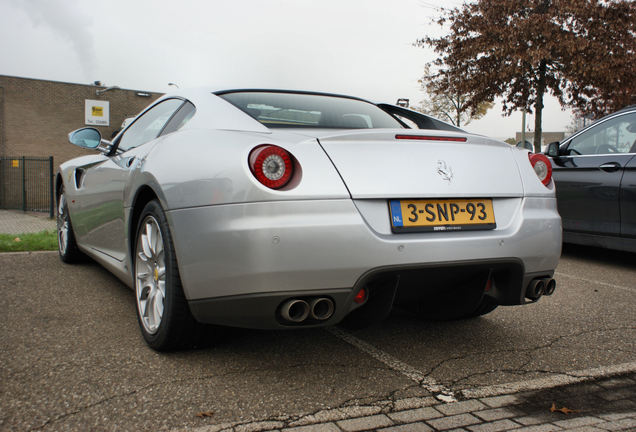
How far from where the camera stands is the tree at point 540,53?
16.0 m

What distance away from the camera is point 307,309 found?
2.45m

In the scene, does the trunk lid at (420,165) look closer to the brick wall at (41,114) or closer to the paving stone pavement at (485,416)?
the paving stone pavement at (485,416)

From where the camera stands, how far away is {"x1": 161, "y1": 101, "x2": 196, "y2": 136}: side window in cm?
320

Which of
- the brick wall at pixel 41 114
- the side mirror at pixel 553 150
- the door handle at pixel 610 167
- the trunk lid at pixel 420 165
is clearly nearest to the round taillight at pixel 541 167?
the trunk lid at pixel 420 165

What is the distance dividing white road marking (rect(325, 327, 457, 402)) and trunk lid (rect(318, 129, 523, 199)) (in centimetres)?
84

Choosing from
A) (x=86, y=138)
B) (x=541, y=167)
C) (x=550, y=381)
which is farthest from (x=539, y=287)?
(x=86, y=138)

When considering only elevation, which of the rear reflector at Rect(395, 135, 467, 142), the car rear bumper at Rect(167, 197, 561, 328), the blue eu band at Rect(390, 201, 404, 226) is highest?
the rear reflector at Rect(395, 135, 467, 142)

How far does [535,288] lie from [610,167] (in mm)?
3617

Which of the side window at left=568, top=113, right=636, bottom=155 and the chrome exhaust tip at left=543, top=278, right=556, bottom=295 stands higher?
the side window at left=568, top=113, right=636, bottom=155

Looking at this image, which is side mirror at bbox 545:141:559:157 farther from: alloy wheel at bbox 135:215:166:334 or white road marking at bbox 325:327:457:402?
alloy wheel at bbox 135:215:166:334

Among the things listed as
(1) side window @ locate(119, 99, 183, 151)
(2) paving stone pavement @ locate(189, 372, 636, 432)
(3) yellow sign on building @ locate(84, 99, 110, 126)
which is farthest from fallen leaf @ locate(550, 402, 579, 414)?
(3) yellow sign on building @ locate(84, 99, 110, 126)

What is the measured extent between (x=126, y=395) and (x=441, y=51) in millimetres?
18394

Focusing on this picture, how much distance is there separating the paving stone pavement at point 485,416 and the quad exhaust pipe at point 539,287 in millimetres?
476

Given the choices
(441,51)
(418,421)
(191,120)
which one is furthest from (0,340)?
(441,51)
